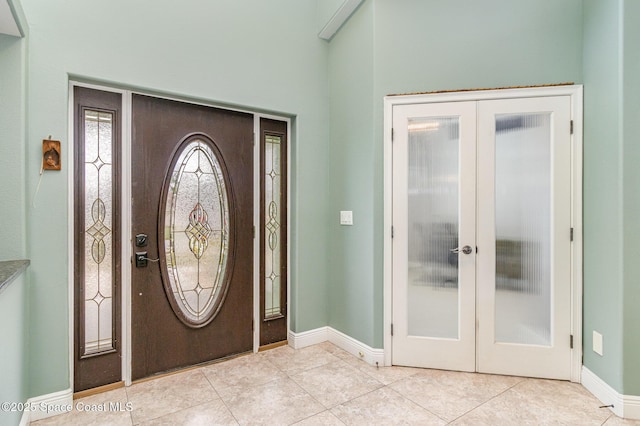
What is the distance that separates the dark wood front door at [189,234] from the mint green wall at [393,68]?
2.92 feet

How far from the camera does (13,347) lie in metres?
1.64

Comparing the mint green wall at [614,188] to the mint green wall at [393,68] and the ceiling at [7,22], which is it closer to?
the mint green wall at [393,68]

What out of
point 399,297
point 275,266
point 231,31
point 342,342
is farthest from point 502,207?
point 231,31

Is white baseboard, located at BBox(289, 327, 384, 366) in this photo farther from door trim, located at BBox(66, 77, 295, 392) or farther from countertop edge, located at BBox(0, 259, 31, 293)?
countertop edge, located at BBox(0, 259, 31, 293)

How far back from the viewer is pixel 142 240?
7.68ft

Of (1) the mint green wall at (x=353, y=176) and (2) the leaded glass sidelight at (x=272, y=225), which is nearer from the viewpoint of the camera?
(1) the mint green wall at (x=353, y=176)

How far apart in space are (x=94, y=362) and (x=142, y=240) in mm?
891

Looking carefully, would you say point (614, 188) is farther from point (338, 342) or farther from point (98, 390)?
point (98, 390)

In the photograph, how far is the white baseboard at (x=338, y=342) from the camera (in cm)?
259

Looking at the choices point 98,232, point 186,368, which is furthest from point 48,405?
point 98,232

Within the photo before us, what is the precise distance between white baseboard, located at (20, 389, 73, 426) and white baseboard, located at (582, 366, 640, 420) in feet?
11.2

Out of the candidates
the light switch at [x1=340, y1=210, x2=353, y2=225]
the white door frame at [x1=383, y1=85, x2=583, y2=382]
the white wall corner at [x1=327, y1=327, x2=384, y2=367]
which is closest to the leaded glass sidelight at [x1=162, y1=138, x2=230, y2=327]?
the light switch at [x1=340, y1=210, x2=353, y2=225]

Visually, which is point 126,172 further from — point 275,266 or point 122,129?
point 275,266

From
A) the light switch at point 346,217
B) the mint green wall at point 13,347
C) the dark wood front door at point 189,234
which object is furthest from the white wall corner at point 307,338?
the mint green wall at point 13,347
